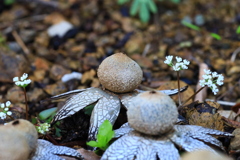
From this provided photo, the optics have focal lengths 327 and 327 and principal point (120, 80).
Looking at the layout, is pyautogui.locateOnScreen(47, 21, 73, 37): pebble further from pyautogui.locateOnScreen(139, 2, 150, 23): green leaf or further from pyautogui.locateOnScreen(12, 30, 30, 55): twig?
pyautogui.locateOnScreen(139, 2, 150, 23): green leaf

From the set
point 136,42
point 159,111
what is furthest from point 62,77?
point 159,111

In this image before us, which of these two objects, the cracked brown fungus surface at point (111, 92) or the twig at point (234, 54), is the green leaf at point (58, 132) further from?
the twig at point (234, 54)

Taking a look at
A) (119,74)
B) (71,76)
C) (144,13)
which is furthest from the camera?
(144,13)

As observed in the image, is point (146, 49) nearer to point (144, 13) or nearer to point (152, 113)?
point (144, 13)

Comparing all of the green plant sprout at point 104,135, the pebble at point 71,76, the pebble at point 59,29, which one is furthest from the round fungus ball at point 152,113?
the pebble at point 59,29

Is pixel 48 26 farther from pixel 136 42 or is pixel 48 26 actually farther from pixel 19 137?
pixel 19 137

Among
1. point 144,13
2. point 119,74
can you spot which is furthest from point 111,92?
point 144,13
